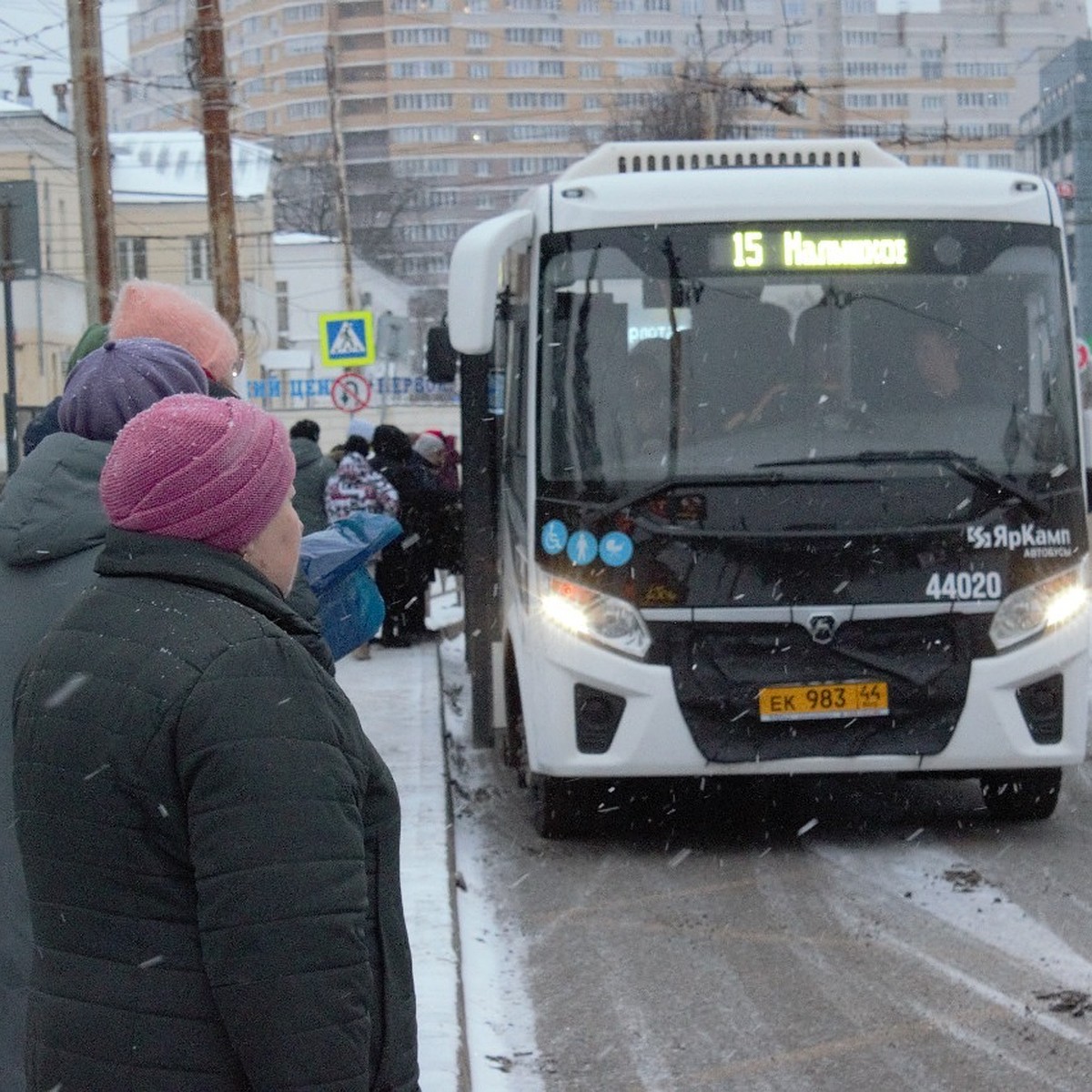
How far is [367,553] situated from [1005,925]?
3471 millimetres

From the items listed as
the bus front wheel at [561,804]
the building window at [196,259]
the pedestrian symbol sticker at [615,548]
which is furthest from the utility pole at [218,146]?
the building window at [196,259]

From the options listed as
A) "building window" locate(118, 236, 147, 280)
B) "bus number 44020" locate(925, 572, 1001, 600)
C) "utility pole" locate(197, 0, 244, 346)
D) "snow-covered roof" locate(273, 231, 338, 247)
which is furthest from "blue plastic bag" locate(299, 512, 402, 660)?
"snow-covered roof" locate(273, 231, 338, 247)

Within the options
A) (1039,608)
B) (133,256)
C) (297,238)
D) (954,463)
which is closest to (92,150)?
(954,463)

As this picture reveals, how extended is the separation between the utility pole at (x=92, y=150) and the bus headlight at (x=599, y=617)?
7.70 m

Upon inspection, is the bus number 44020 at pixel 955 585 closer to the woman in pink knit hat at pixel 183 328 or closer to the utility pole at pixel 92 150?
the woman in pink knit hat at pixel 183 328

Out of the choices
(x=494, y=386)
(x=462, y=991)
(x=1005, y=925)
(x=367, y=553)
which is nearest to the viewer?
(x=367, y=553)

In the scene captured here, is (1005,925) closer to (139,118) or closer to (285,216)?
(285,216)

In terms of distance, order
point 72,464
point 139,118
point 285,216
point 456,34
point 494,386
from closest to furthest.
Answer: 1. point 72,464
2. point 494,386
3. point 285,216
4. point 456,34
5. point 139,118

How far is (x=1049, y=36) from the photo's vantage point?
114938 mm

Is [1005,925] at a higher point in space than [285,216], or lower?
lower

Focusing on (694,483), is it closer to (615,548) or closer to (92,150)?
(615,548)

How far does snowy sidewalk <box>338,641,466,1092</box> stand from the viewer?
5.38m

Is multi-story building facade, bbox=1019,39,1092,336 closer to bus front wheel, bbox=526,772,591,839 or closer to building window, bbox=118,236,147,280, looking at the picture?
building window, bbox=118,236,147,280

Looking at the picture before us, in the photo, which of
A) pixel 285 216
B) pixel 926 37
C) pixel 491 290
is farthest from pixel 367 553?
pixel 926 37
